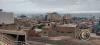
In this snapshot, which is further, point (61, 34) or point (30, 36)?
point (61, 34)

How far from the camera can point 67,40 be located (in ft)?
83.7

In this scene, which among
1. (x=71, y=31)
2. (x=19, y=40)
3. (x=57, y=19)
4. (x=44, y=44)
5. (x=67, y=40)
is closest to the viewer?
(x=19, y=40)

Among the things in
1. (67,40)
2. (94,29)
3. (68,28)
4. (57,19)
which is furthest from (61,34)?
(57,19)

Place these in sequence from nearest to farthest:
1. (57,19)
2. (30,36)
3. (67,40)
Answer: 1. (67,40)
2. (30,36)
3. (57,19)

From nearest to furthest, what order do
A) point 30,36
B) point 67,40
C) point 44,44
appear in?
point 44,44 < point 67,40 < point 30,36

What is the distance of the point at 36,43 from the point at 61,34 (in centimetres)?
731

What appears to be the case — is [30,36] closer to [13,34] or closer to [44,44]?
[44,44]

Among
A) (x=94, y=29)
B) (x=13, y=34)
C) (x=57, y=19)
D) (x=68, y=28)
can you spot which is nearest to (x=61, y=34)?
(x=68, y=28)

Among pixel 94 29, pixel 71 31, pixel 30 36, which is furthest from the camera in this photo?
pixel 94 29

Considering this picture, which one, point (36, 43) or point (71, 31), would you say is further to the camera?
point (71, 31)

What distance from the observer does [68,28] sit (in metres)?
29.8

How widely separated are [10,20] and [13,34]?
448 inches

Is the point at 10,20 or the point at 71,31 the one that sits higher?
the point at 10,20

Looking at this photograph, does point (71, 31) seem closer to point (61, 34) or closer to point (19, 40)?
point (61, 34)
